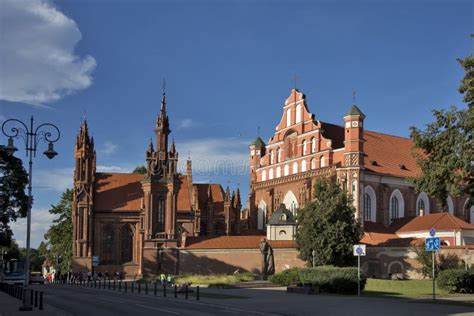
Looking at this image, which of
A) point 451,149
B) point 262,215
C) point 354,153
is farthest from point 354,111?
point 451,149

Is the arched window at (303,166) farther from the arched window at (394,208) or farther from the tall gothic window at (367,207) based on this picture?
the arched window at (394,208)

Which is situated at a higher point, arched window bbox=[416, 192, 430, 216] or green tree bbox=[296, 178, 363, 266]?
arched window bbox=[416, 192, 430, 216]

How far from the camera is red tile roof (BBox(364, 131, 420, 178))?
76069mm

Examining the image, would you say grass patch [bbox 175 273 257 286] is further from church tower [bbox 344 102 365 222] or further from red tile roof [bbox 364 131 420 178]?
red tile roof [bbox 364 131 420 178]

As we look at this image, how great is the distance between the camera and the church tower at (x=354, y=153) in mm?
70688

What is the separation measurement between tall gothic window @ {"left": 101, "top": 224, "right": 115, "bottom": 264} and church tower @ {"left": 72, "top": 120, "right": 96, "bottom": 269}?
2.01 metres

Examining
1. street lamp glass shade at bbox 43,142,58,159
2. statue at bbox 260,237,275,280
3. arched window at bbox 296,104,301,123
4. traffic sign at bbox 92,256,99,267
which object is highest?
arched window at bbox 296,104,301,123

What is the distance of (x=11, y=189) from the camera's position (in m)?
55.6

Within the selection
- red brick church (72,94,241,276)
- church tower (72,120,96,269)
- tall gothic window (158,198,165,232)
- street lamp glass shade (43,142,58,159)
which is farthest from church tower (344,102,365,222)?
street lamp glass shade (43,142,58,159)

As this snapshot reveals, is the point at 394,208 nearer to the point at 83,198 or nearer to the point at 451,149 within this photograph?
the point at 83,198

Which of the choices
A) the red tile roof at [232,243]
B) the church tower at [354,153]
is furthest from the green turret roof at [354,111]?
the red tile roof at [232,243]

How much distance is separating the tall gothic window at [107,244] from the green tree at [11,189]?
87.7 feet

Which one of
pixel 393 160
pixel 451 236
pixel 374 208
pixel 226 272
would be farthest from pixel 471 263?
pixel 226 272

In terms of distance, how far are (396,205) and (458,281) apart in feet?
125
